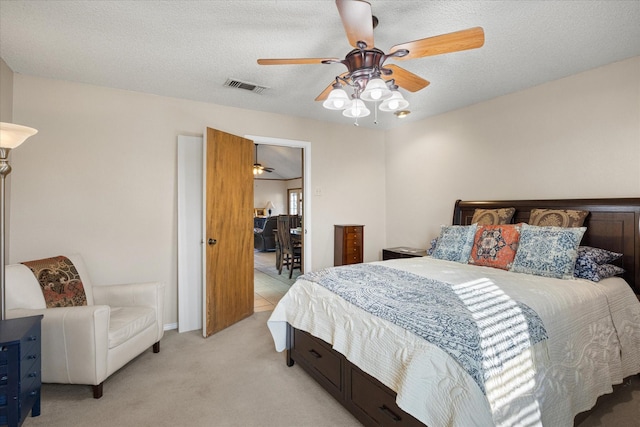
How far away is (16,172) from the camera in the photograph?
2.85m

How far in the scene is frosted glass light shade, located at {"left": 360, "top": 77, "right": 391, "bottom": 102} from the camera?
183 cm

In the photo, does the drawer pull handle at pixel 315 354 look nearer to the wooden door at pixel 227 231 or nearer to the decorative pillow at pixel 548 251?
the wooden door at pixel 227 231

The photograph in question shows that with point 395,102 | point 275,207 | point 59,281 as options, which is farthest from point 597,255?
point 275,207

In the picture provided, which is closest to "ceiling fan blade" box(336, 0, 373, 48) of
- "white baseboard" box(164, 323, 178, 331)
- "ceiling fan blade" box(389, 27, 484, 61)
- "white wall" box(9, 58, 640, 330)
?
"ceiling fan blade" box(389, 27, 484, 61)

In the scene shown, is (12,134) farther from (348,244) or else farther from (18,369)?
(348,244)

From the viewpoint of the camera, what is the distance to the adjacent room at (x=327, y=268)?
65.3 inches

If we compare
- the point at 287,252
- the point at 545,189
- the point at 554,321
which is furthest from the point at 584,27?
the point at 287,252

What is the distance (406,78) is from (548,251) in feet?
5.63

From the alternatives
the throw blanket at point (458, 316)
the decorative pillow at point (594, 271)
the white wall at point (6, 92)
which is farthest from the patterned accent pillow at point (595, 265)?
the white wall at point (6, 92)

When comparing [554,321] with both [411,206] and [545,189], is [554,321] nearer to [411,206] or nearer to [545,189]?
[545,189]

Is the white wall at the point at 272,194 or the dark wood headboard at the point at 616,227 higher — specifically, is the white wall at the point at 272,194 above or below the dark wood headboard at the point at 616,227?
above

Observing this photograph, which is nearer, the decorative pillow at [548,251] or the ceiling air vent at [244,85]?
the decorative pillow at [548,251]

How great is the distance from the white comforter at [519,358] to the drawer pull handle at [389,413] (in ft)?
0.59

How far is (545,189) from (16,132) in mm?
4291
